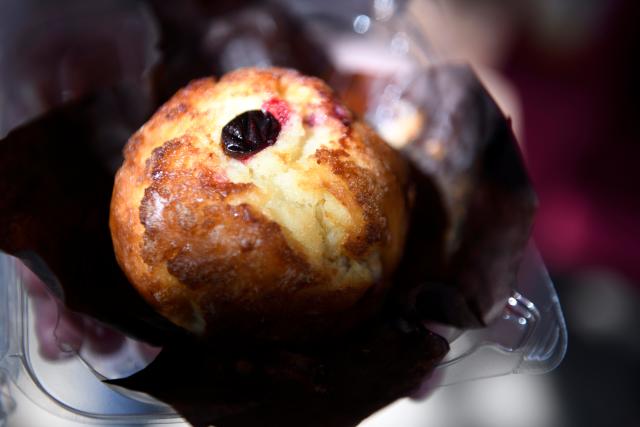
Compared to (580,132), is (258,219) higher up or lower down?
higher up

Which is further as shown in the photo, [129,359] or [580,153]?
[580,153]

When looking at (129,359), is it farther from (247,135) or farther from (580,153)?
(580,153)

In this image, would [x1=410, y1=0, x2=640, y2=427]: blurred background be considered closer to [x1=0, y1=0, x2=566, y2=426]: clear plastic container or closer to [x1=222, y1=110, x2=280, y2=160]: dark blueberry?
[x1=0, y1=0, x2=566, y2=426]: clear plastic container

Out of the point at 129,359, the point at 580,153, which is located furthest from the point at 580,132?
the point at 129,359

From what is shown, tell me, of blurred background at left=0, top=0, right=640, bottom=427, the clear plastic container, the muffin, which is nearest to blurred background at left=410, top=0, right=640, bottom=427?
blurred background at left=0, top=0, right=640, bottom=427

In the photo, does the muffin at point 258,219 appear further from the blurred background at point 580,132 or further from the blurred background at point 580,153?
the blurred background at point 580,132

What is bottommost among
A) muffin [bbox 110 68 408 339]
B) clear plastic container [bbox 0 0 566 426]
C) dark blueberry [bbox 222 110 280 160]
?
clear plastic container [bbox 0 0 566 426]
